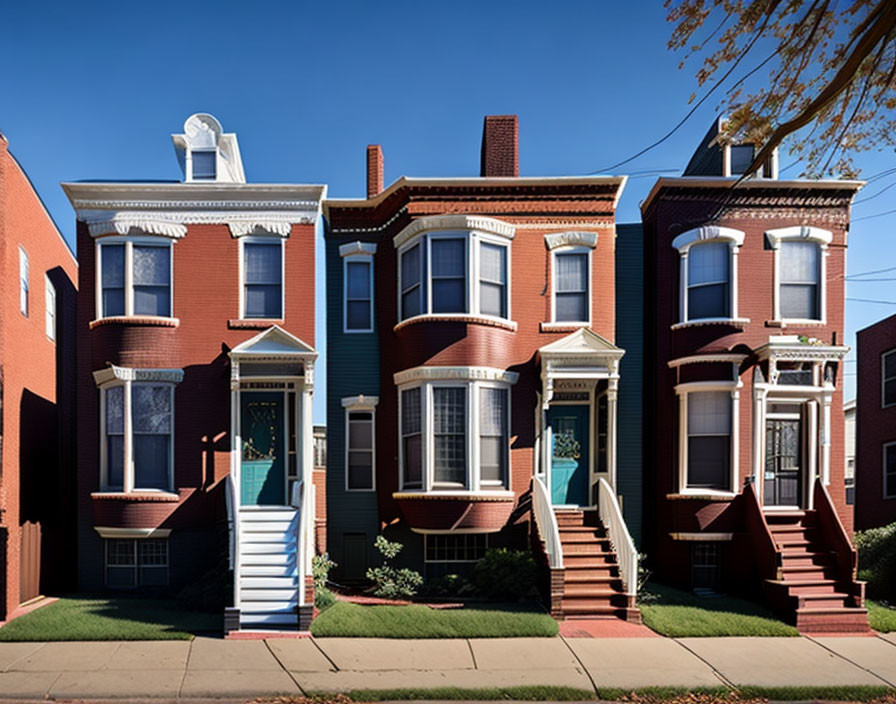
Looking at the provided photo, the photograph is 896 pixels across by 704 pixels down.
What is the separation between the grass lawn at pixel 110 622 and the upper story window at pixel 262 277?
6167 mm

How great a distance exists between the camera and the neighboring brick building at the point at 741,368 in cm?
1412

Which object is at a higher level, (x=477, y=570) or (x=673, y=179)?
(x=673, y=179)

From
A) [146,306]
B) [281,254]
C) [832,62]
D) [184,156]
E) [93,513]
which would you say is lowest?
[93,513]

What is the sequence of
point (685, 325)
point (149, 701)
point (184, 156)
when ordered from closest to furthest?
point (149, 701) < point (685, 325) < point (184, 156)

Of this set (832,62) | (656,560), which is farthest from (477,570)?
(832,62)

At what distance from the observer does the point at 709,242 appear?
14.7 m

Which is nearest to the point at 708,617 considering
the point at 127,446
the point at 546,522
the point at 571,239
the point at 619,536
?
the point at 619,536

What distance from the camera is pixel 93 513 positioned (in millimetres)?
14242

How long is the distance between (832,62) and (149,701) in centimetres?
1129

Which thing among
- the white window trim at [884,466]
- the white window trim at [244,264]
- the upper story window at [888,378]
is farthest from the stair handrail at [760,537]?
the white window trim at [244,264]

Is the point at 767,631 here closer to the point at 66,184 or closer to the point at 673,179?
the point at 673,179

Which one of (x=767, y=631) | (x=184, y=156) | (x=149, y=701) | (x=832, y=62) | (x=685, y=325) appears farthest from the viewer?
(x=184, y=156)

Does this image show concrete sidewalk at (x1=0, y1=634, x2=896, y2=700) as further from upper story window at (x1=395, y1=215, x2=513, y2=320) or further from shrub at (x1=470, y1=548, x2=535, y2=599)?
upper story window at (x1=395, y1=215, x2=513, y2=320)

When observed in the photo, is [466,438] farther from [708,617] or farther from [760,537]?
[760,537]
